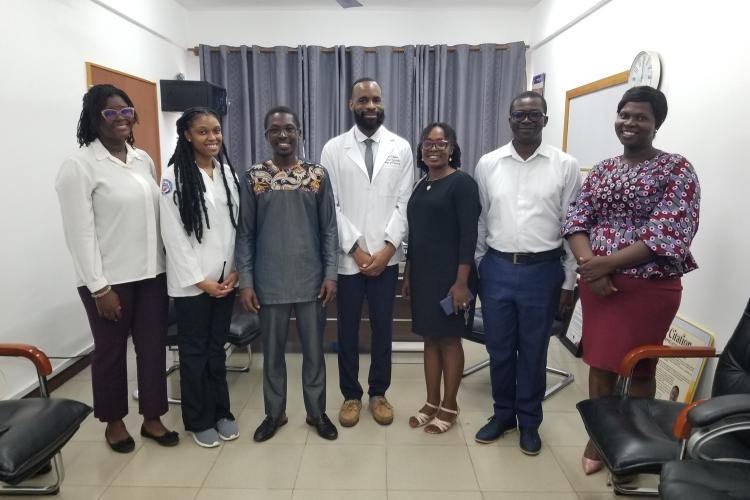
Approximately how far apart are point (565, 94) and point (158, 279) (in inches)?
135

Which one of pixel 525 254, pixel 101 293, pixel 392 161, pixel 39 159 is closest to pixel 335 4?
pixel 39 159

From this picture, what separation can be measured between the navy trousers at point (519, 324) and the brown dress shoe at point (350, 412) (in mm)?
679

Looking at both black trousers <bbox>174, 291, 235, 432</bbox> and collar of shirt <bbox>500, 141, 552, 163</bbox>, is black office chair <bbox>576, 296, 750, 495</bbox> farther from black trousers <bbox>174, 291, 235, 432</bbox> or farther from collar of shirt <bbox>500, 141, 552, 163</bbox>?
black trousers <bbox>174, 291, 235, 432</bbox>

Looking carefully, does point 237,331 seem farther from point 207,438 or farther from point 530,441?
point 530,441

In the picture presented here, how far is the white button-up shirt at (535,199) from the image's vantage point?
6.69 feet

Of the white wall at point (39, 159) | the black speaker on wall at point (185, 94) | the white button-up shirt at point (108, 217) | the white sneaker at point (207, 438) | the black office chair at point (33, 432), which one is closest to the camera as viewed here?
the black office chair at point (33, 432)

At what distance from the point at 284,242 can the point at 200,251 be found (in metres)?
0.35

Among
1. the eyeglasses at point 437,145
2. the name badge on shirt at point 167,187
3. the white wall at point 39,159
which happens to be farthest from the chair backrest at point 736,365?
the white wall at point 39,159

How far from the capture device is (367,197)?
2271mm

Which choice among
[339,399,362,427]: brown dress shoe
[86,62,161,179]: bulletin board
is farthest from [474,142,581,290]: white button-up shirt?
[86,62,161,179]: bulletin board

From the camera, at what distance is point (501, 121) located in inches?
200

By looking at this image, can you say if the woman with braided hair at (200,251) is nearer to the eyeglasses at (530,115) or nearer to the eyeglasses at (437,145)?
the eyeglasses at (437,145)

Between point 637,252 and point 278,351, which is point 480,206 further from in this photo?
point 278,351

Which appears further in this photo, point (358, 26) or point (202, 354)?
point (358, 26)
